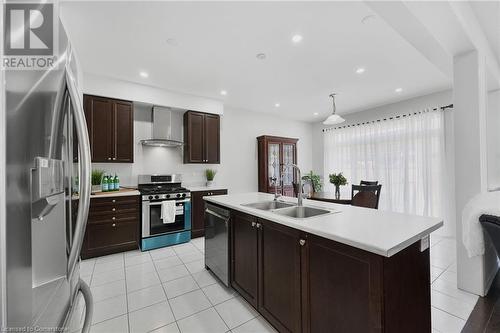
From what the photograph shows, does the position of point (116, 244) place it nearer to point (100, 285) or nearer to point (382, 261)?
point (100, 285)

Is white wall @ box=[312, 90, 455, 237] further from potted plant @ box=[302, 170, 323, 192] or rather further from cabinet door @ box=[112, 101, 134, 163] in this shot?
cabinet door @ box=[112, 101, 134, 163]

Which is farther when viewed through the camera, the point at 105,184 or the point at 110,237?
the point at 105,184

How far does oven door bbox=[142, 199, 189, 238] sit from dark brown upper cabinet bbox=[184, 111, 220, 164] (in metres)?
1.00

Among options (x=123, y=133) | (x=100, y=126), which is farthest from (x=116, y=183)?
(x=100, y=126)

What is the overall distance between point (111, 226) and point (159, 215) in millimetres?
660

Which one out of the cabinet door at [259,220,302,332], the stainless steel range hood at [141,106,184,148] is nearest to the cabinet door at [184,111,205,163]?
the stainless steel range hood at [141,106,184,148]

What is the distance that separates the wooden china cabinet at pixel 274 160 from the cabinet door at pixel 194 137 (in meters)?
1.56

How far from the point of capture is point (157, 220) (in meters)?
3.46

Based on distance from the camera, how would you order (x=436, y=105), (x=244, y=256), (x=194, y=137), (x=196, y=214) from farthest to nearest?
(x=194, y=137) < (x=436, y=105) < (x=196, y=214) < (x=244, y=256)

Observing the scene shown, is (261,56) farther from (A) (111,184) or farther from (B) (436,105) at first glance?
(B) (436,105)

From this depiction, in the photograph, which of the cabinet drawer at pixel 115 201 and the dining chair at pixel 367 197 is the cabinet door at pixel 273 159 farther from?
the cabinet drawer at pixel 115 201

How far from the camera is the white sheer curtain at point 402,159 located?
13.3 ft

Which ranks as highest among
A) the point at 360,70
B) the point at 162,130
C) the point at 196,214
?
the point at 360,70

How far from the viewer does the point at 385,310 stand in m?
1.09
